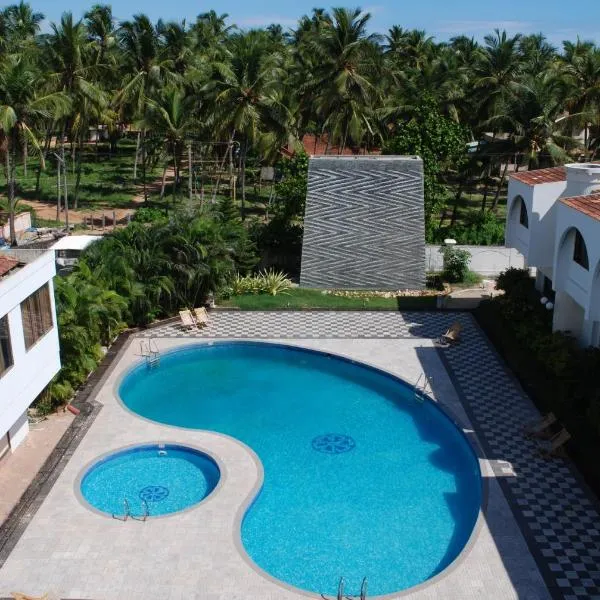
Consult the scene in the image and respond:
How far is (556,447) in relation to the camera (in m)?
15.9

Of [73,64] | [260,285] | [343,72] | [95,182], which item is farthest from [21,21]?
[260,285]

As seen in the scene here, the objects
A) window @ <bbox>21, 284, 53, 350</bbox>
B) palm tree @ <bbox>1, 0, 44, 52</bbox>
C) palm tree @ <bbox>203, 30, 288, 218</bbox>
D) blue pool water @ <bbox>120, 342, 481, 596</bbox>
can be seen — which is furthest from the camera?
palm tree @ <bbox>1, 0, 44, 52</bbox>

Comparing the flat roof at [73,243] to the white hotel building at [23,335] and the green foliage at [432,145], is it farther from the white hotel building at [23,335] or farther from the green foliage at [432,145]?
the green foliage at [432,145]

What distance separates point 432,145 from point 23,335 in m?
21.5

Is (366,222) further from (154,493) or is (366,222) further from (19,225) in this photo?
(19,225)

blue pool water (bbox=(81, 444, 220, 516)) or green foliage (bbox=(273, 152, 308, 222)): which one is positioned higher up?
green foliage (bbox=(273, 152, 308, 222))

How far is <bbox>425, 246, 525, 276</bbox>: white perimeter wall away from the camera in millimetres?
29203

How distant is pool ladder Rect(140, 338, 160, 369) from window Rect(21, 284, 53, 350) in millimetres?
5928

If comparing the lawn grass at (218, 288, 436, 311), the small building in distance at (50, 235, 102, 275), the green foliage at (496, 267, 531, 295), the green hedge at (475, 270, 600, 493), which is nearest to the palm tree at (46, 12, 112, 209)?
the small building in distance at (50, 235, 102, 275)

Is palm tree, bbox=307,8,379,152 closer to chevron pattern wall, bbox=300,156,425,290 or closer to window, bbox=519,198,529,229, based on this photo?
chevron pattern wall, bbox=300,156,425,290

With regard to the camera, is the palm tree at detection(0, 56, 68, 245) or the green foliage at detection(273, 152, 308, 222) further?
the green foliage at detection(273, 152, 308, 222)

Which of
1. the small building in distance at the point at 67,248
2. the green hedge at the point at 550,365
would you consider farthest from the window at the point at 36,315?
the green hedge at the point at 550,365

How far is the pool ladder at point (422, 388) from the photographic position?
19.3 m

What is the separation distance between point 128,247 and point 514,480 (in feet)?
47.2
